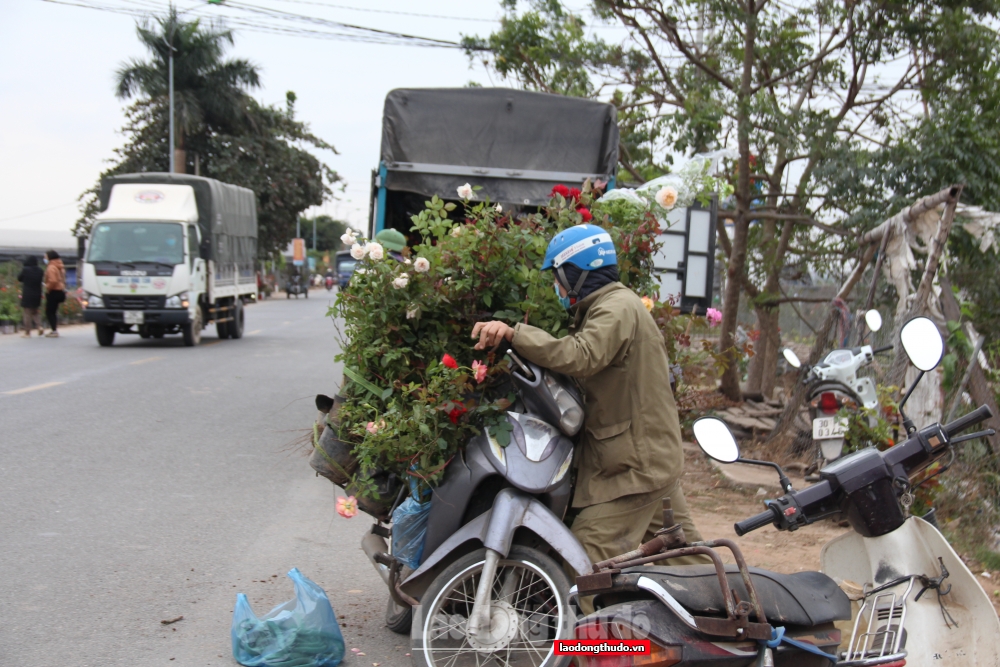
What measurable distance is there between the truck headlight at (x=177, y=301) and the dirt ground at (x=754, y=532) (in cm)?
1162

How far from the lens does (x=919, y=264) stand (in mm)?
6695

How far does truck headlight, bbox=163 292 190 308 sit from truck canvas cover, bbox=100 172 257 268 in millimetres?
1300

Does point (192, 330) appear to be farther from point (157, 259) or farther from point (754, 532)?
point (754, 532)

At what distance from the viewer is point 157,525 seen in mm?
5824

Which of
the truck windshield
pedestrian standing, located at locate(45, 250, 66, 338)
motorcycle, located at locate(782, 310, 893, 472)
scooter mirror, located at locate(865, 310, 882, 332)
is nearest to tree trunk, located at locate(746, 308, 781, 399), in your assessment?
motorcycle, located at locate(782, 310, 893, 472)

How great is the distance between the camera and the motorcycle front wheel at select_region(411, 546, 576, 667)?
335 centimetres

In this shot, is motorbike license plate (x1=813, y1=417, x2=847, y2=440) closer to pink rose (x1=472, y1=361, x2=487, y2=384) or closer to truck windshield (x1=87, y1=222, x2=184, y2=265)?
pink rose (x1=472, y1=361, x2=487, y2=384)

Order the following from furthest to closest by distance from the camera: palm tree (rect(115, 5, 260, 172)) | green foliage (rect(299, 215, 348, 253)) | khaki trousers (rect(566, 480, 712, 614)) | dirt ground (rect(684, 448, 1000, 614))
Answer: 1. green foliage (rect(299, 215, 348, 253))
2. palm tree (rect(115, 5, 260, 172))
3. dirt ground (rect(684, 448, 1000, 614))
4. khaki trousers (rect(566, 480, 712, 614))

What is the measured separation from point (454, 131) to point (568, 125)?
1161 mm

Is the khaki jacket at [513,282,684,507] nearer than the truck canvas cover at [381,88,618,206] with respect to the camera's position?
Yes

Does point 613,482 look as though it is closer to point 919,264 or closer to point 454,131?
point 919,264

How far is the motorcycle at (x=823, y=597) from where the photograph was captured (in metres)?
2.40

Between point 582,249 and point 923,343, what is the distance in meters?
1.22

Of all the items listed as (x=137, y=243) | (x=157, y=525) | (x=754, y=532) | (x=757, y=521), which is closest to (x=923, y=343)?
(x=757, y=521)
